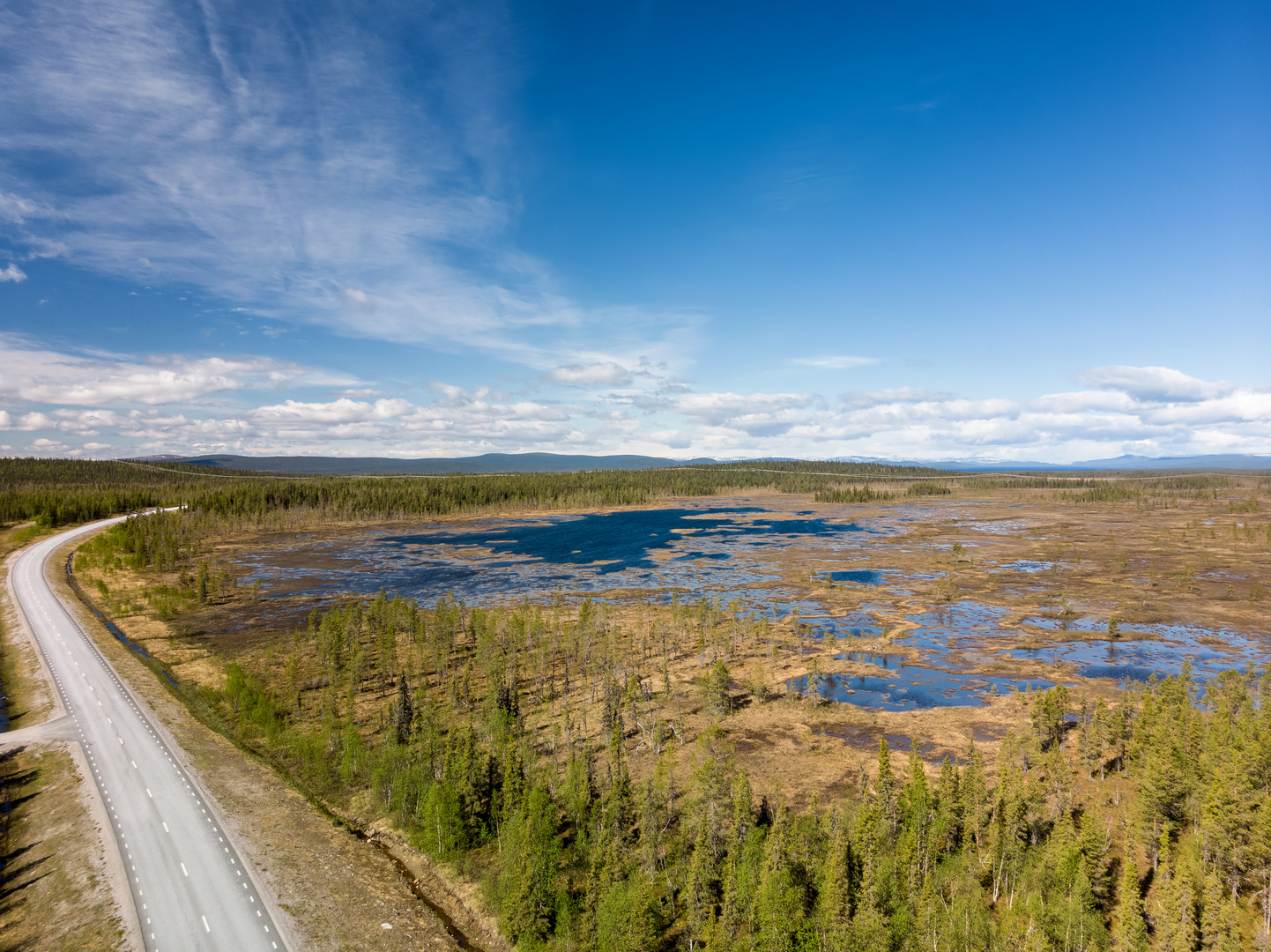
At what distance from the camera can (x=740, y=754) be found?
132ft

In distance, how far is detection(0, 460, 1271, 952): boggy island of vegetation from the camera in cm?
2408

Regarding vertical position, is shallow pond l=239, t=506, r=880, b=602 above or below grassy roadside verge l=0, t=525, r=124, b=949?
above

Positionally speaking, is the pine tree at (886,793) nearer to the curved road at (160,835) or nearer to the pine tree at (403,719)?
the curved road at (160,835)

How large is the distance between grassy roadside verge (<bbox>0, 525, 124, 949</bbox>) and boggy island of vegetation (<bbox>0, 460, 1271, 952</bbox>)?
258 centimetres

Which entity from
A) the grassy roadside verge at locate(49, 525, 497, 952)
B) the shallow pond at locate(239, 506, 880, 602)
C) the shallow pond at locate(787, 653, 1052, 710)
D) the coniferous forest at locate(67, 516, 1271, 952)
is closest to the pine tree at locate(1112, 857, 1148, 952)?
the coniferous forest at locate(67, 516, 1271, 952)

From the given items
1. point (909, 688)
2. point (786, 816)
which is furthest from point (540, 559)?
point (786, 816)

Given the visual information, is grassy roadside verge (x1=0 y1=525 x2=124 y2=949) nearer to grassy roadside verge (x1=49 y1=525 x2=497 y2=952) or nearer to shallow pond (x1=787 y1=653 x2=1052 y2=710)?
grassy roadside verge (x1=49 y1=525 x2=497 y2=952)

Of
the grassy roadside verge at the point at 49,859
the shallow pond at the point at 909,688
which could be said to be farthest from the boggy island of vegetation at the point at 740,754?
the grassy roadside verge at the point at 49,859

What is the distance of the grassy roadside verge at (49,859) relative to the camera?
26.5m

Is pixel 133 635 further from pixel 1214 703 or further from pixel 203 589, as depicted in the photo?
pixel 1214 703

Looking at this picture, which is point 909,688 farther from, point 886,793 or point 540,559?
point 540,559

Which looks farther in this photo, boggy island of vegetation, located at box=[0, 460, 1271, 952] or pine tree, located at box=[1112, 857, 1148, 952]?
boggy island of vegetation, located at box=[0, 460, 1271, 952]

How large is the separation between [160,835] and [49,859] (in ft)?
16.1

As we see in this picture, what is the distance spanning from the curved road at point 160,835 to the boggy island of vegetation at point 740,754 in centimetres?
162
